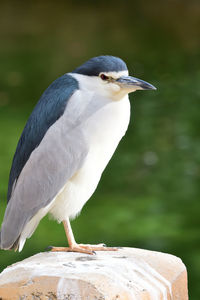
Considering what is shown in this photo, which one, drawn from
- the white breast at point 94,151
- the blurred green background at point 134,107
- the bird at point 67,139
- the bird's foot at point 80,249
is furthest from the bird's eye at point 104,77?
the blurred green background at point 134,107

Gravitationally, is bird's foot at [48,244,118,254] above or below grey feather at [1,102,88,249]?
below

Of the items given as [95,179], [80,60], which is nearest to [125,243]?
[95,179]

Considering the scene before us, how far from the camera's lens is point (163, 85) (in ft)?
45.0

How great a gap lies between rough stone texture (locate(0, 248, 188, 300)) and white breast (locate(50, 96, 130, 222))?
9.3 inches

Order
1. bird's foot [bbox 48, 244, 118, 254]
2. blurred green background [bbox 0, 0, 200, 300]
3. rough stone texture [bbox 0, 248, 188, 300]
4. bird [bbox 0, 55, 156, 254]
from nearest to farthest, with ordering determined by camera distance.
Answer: rough stone texture [bbox 0, 248, 188, 300] → bird [bbox 0, 55, 156, 254] → bird's foot [bbox 48, 244, 118, 254] → blurred green background [bbox 0, 0, 200, 300]

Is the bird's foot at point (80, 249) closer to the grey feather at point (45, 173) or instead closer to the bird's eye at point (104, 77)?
the grey feather at point (45, 173)

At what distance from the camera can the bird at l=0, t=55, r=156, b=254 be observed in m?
3.28

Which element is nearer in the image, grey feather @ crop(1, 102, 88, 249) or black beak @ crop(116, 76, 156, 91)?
black beak @ crop(116, 76, 156, 91)

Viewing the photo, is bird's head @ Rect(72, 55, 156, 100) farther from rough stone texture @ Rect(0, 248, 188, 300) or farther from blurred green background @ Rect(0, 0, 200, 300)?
blurred green background @ Rect(0, 0, 200, 300)

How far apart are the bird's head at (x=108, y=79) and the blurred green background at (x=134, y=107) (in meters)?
3.71

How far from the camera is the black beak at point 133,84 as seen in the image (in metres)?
3.17

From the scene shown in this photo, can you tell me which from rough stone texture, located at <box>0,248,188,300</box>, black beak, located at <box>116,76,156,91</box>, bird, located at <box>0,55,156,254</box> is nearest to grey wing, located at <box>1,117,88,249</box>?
bird, located at <box>0,55,156,254</box>

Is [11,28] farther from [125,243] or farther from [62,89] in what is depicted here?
[62,89]

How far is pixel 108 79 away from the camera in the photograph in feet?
10.6
